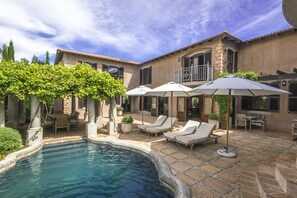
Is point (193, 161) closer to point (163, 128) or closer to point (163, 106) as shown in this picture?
point (163, 128)

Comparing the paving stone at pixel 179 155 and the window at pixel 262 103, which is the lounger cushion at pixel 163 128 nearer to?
the paving stone at pixel 179 155

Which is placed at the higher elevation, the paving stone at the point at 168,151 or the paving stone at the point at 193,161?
the paving stone at the point at 168,151

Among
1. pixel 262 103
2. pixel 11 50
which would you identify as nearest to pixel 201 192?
pixel 262 103

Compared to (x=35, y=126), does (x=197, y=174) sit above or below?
below

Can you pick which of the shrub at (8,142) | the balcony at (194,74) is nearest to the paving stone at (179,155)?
the shrub at (8,142)

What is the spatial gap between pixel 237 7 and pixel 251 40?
3.42 metres

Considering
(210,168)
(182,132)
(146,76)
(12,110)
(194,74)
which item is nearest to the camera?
(210,168)

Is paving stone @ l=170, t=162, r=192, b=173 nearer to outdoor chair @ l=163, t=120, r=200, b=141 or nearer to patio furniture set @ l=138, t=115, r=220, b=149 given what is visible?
patio furniture set @ l=138, t=115, r=220, b=149

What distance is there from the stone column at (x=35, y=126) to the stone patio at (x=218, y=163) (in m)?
0.69

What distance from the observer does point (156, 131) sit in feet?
27.9

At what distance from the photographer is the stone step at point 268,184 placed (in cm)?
283

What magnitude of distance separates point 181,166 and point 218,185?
125cm

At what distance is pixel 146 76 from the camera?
20.1 m

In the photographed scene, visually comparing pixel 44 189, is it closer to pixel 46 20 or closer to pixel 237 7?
pixel 46 20
